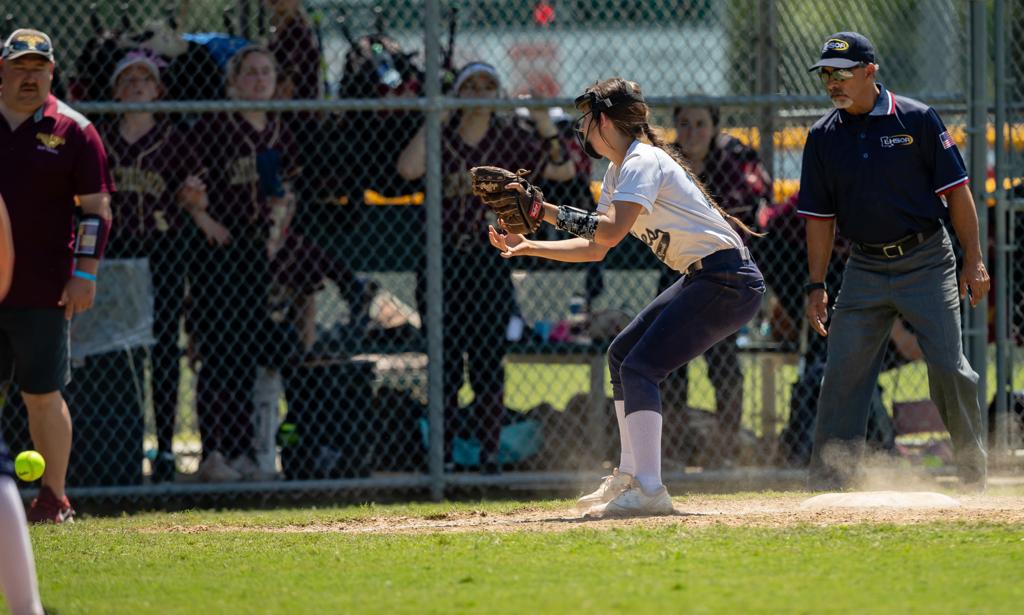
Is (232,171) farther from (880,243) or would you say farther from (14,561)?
(14,561)

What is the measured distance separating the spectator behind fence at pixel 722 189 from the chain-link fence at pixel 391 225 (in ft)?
0.06

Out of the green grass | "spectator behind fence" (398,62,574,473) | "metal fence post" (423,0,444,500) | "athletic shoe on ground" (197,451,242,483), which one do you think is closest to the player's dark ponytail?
the green grass

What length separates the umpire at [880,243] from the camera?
6.27 m

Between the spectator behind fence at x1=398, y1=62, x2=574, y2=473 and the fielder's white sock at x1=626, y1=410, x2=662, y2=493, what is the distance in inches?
99.9

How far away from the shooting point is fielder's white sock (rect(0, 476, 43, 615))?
12.3 ft

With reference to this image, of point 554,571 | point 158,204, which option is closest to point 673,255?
point 554,571

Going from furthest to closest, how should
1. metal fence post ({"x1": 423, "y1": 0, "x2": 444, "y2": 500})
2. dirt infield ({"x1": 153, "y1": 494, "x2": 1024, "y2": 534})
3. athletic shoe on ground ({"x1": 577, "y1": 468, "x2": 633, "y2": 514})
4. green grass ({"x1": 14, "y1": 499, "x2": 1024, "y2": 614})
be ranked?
metal fence post ({"x1": 423, "y1": 0, "x2": 444, "y2": 500}), athletic shoe on ground ({"x1": 577, "y1": 468, "x2": 633, "y2": 514}), dirt infield ({"x1": 153, "y1": 494, "x2": 1024, "y2": 534}), green grass ({"x1": 14, "y1": 499, "x2": 1024, "y2": 614})

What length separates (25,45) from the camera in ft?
21.3

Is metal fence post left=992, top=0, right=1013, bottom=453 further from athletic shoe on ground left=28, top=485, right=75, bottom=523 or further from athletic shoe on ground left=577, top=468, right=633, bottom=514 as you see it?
athletic shoe on ground left=28, top=485, right=75, bottom=523

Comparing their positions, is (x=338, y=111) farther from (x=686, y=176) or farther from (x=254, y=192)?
(x=686, y=176)

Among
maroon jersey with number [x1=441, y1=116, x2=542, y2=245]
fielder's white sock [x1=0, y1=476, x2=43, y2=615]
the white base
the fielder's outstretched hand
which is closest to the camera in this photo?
fielder's white sock [x1=0, y1=476, x2=43, y2=615]

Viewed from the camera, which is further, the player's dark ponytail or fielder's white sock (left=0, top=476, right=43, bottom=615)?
the player's dark ponytail

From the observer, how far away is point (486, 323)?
8180mm

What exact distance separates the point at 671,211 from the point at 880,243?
1256mm
